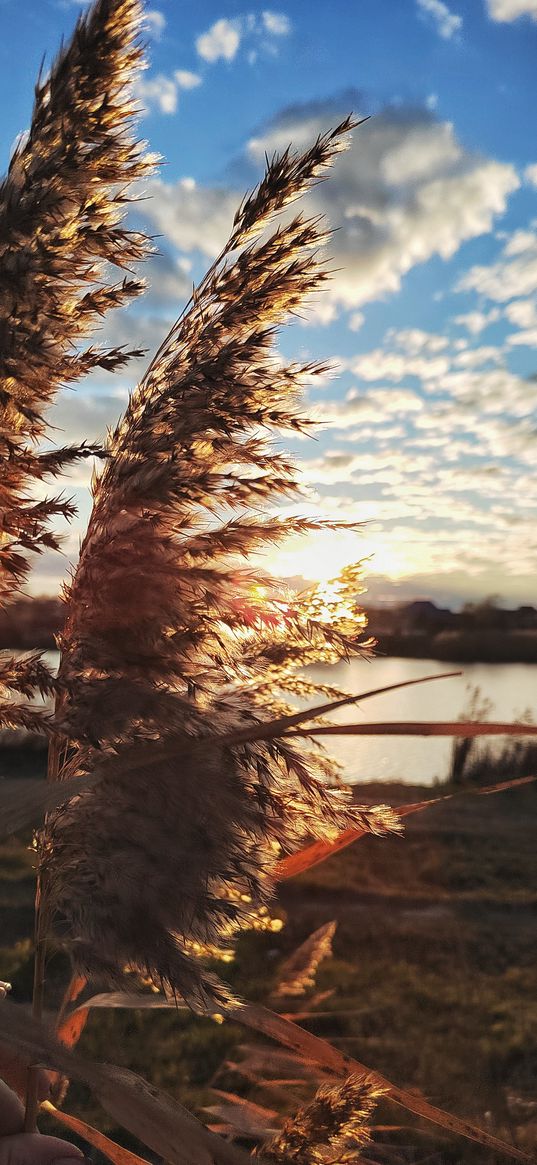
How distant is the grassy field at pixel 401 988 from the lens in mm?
2311

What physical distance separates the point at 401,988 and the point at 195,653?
2.74m

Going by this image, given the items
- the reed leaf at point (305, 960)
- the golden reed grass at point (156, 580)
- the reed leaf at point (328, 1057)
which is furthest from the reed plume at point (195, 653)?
the reed leaf at point (305, 960)

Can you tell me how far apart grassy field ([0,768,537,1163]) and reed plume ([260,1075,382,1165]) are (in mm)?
598

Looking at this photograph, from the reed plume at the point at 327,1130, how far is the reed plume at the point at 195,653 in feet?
0.91

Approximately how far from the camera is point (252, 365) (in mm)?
1206

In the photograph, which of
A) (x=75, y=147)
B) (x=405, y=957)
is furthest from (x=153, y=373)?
(x=405, y=957)

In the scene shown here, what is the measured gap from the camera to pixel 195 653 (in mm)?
1169

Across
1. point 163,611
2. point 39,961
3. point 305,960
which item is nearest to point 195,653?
point 163,611

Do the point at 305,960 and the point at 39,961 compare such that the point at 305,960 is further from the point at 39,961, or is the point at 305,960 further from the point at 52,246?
the point at 52,246

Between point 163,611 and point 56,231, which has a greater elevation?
point 56,231

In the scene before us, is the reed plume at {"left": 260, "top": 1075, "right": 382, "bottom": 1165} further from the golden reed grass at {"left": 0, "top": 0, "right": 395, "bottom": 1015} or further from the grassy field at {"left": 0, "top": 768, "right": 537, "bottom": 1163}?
the grassy field at {"left": 0, "top": 768, "right": 537, "bottom": 1163}

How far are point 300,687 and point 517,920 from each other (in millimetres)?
3709

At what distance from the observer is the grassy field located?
7.58 ft

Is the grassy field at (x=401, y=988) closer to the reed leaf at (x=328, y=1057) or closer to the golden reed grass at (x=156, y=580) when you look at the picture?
the golden reed grass at (x=156, y=580)
